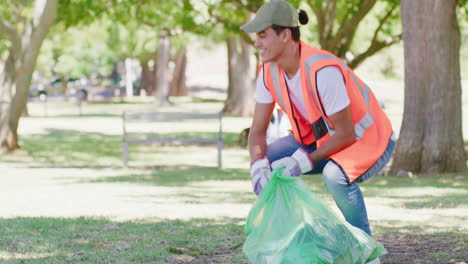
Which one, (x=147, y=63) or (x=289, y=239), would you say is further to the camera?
(x=147, y=63)

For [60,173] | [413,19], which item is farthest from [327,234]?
[60,173]

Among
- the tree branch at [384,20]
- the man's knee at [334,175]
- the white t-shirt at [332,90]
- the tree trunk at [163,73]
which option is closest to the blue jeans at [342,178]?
the man's knee at [334,175]

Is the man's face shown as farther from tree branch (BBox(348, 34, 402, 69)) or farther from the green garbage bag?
tree branch (BBox(348, 34, 402, 69))

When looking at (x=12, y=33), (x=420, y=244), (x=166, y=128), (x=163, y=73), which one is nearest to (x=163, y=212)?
(x=420, y=244)

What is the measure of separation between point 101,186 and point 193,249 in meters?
5.92

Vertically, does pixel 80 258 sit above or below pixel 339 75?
below

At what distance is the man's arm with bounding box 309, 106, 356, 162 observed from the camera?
4914 mm

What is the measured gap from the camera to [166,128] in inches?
1151

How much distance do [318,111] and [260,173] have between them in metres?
0.49

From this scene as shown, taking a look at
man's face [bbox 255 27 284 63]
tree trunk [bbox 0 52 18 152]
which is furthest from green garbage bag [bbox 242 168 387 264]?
tree trunk [bbox 0 52 18 152]

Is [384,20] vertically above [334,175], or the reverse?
[384,20]

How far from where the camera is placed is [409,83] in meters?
13.6

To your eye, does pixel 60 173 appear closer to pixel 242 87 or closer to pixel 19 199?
pixel 19 199

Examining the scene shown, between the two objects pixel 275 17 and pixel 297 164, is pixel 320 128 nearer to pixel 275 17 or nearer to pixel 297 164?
pixel 297 164
